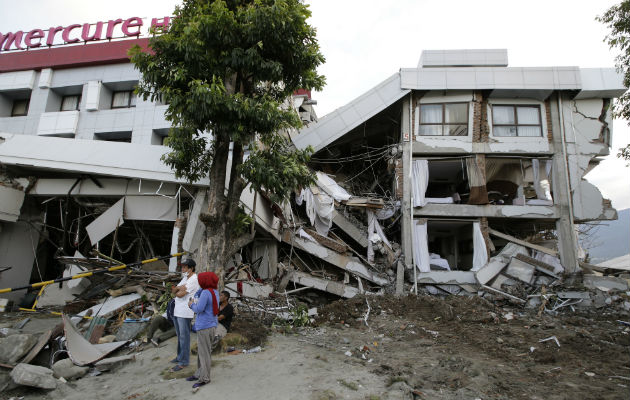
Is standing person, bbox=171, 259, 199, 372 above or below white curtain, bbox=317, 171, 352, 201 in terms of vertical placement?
below

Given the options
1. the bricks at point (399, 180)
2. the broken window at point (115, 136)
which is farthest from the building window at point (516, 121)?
the broken window at point (115, 136)

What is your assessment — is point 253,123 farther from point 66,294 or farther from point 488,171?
point 488,171

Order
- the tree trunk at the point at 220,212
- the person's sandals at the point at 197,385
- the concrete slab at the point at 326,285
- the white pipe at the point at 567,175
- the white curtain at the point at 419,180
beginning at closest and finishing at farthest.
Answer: the person's sandals at the point at 197,385
the tree trunk at the point at 220,212
the concrete slab at the point at 326,285
the white pipe at the point at 567,175
the white curtain at the point at 419,180

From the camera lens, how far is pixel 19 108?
18.0m

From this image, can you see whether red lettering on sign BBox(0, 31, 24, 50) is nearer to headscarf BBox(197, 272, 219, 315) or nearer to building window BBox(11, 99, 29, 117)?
building window BBox(11, 99, 29, 117)

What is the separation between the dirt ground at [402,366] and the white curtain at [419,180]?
18.8 ft

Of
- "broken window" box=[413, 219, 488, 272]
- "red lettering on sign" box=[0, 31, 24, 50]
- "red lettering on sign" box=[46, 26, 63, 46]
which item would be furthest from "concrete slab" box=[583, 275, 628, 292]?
"red lettering on sign" box=[0, 31, 24, 50]

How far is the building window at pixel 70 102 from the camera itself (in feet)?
56.9

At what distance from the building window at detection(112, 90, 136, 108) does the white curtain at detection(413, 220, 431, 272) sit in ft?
47.0

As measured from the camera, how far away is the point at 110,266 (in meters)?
8.59

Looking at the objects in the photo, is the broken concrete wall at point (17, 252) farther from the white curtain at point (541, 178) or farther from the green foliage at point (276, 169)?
the white curtain at point (541, 178)

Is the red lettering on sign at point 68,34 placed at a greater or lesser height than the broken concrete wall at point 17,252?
greater

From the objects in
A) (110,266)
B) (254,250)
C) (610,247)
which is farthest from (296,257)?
(610,247)

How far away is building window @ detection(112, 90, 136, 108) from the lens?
16625mm
